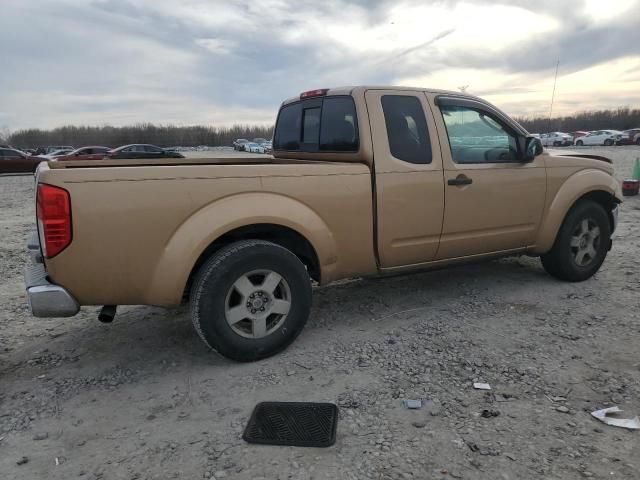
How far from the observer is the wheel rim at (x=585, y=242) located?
4.95m

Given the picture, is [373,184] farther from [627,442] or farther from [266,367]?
[627,442]

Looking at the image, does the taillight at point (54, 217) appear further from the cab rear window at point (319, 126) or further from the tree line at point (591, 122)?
the tree line at point (591, 122)

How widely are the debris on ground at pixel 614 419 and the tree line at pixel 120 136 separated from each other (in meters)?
68.3

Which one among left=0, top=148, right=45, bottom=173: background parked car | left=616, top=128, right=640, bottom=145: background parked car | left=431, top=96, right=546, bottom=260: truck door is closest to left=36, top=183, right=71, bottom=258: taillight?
left=431, top=96, right=546, bottom=260: truck door

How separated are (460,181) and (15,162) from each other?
2851cm

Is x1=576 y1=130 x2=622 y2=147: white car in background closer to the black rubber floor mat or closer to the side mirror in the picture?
the side mirror

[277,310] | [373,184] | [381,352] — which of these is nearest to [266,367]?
[277,310]

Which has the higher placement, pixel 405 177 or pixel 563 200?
pixel 405 177

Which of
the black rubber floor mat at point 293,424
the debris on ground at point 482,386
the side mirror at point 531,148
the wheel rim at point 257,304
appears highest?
the side mirror at point 531,148

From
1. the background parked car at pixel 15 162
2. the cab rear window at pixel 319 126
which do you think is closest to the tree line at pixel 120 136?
the background parked car at pixel 15 162

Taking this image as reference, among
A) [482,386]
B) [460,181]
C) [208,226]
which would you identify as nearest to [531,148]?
[460,181]

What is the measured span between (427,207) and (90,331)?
3054 mm

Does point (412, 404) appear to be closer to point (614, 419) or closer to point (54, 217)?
point (614, 419)

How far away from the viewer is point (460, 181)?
4.11m
